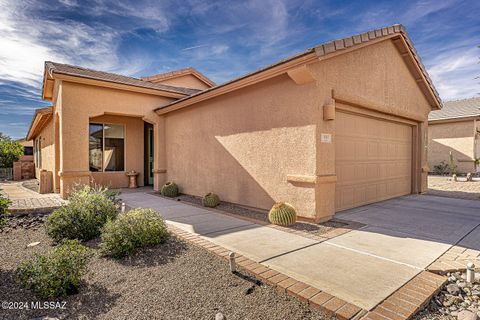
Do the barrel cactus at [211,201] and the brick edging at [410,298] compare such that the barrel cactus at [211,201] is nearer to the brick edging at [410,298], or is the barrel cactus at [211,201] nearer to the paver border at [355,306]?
the paver border at [355,306]

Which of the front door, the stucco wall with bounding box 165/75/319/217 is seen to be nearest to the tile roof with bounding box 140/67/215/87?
the front door

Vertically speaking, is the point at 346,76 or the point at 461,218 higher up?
the point at 346,76

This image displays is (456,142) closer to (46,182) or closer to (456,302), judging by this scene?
(456,302)

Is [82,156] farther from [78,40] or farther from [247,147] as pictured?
[247,147]

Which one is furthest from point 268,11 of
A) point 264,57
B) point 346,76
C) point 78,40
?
point 78,40

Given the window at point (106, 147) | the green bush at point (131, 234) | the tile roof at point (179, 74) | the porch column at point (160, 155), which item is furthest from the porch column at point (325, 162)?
the tile roof at point (179, 74)

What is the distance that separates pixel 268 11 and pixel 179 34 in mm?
4157

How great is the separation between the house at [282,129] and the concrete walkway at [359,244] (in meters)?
1.16

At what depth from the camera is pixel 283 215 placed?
5531mm

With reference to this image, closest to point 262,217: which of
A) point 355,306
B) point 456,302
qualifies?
point 355,306

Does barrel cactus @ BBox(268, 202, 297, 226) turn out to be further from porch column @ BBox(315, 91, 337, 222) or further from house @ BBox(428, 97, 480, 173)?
house @ BBox(428, 97, 480, 173)

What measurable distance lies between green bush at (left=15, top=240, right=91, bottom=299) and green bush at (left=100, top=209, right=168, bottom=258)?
29.9 inches

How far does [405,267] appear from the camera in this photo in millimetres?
3410

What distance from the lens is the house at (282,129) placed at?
5.82 m
